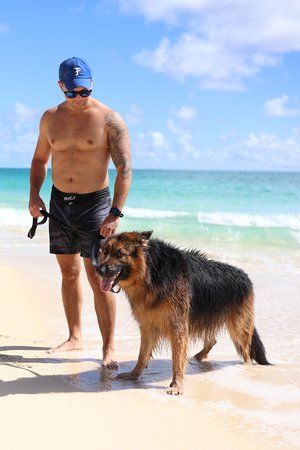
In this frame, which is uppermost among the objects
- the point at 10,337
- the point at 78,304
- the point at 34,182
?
the point at 34,182

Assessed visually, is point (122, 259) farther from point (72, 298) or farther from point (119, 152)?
point (72, 298)

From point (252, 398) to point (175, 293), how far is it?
3.00ft

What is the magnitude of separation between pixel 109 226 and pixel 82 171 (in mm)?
635

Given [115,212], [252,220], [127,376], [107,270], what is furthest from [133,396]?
[252,220]

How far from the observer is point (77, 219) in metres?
5.07

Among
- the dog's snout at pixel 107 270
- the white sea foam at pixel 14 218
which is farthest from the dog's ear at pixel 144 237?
the white sea foam at pixel 14 218

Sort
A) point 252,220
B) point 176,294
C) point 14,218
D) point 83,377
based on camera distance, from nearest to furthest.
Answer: point 176,294
point 83,377
point 14,218
point 252,220

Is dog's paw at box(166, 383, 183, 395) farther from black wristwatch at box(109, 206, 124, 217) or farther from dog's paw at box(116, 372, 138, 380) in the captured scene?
black wristwatch at box(109, 206, 124, 217)

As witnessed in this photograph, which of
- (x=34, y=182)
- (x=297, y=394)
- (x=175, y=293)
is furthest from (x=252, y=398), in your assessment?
(x=34, y=182)

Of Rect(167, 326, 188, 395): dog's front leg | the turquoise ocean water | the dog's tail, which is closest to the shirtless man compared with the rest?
Rect(167, 326, 188, 395): dog's front leg

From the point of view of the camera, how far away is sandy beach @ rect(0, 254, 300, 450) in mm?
3400

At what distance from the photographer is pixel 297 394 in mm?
4309

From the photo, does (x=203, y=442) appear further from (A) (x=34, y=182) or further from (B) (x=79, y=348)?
(A) (x=34, y=182)

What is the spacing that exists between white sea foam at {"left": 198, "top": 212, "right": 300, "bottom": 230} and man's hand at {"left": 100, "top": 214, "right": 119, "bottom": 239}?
15924mm
